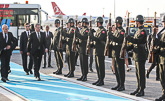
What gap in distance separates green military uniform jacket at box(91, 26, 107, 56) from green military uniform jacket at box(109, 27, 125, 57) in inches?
23.6

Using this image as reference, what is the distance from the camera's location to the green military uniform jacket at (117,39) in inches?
364

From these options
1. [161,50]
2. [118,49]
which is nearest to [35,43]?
[118,49]

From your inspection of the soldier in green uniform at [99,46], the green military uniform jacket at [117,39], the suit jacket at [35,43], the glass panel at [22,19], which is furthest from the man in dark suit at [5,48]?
the glass panel at [22,19]

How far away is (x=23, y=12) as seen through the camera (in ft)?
95.1

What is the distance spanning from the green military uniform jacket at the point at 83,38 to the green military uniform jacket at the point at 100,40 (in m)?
0.60

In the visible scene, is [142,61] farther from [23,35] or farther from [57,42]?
[23,35]

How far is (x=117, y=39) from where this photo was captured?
366 inches

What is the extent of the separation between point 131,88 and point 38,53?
326 cm

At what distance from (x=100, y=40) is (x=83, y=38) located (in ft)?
2.97

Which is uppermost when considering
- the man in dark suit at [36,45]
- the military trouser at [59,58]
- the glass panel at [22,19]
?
the glass panel at [22,19]

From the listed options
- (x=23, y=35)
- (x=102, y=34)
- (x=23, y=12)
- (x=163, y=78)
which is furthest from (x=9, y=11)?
(x=163, y=78)

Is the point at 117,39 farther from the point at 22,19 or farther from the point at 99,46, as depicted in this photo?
the point at 22,19

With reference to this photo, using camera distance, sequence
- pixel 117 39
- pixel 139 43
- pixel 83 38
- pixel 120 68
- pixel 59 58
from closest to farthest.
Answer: pixel 139 43 < pixel 117 39 < pixel 120 68 < pixel 83 38 < pixel 59 58

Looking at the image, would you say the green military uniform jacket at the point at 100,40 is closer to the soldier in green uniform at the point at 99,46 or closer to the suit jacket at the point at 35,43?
the soldier in green uniform at the point at 99,46
